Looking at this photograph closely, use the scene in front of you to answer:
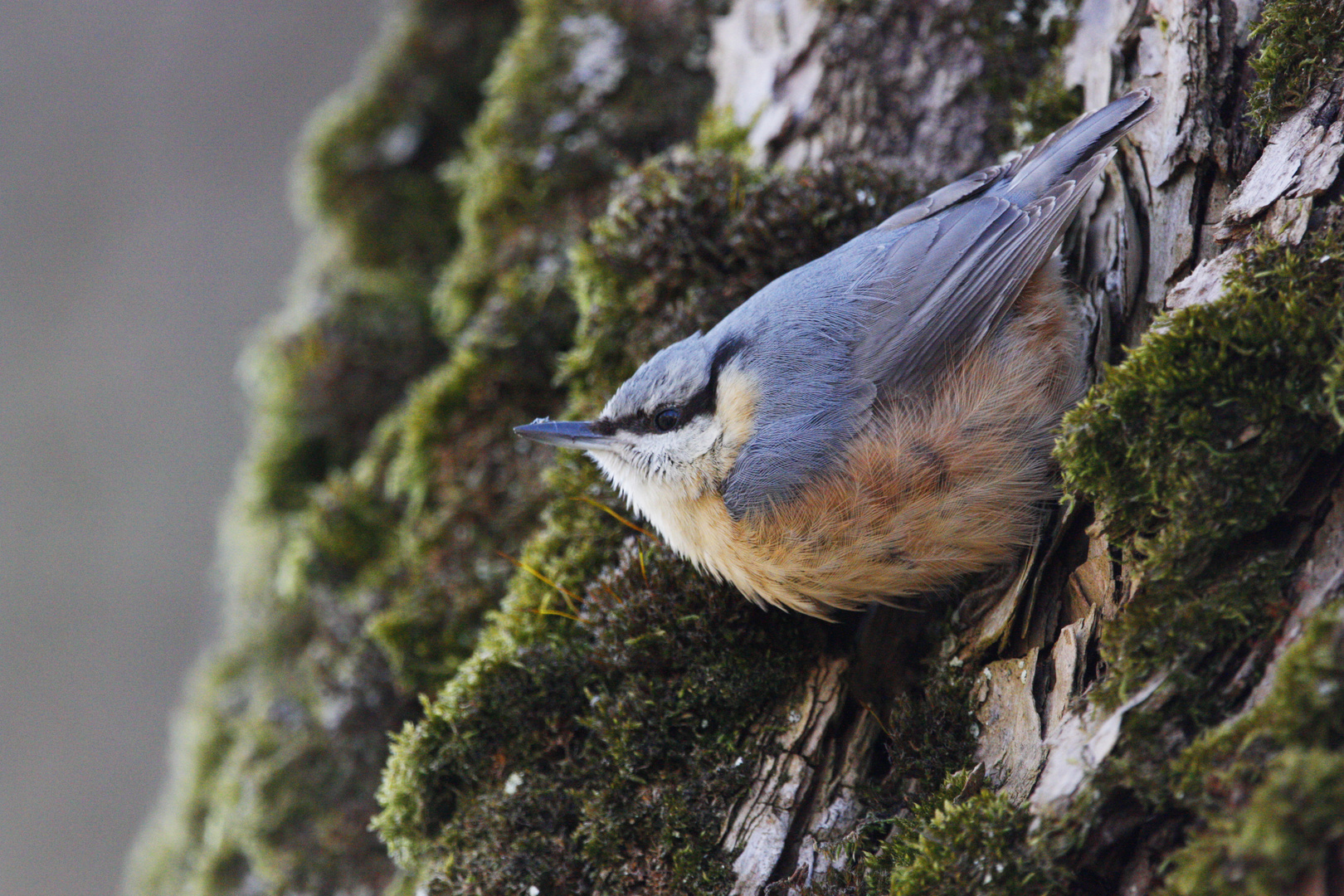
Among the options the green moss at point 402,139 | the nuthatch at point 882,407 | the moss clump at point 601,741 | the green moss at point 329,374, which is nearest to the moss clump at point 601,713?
the moss clump at point 601,741

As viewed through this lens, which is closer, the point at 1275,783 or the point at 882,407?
the point at 1275,783

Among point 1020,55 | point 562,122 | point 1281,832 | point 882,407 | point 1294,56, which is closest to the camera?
point 1281,832

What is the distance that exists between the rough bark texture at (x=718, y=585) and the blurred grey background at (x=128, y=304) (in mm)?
3107

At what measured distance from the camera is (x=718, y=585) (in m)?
2.28

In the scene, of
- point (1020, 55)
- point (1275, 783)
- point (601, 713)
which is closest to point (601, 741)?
point (601, 713)

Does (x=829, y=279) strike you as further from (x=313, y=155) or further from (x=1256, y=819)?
(x=313, y=155)

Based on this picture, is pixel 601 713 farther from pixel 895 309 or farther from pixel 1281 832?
pixel 1281 832

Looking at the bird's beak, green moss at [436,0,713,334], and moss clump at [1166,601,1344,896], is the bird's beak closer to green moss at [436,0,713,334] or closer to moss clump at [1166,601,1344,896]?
green moss at [436,0,713,334]

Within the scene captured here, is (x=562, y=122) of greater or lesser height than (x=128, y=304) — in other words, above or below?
below

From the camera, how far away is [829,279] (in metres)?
2.32

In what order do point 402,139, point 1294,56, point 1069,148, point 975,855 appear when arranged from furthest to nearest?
point 402,139 < point 1069,148 < point 1294,56 < point 975,855

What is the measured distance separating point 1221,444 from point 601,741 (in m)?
1.44

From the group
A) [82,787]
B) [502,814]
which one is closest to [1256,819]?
[502,814]

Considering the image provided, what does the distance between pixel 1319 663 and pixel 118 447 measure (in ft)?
23.5
